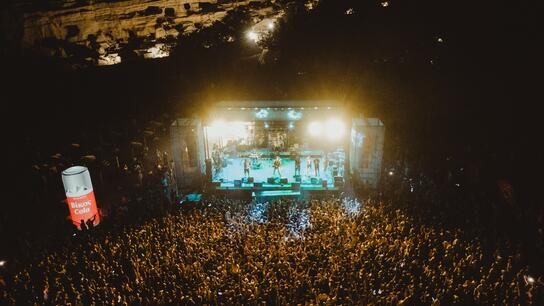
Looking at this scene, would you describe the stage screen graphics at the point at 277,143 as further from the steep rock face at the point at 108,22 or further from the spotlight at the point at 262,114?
the steep rock face at the point at 108,22

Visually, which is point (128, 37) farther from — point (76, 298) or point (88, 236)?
point (76, 298)

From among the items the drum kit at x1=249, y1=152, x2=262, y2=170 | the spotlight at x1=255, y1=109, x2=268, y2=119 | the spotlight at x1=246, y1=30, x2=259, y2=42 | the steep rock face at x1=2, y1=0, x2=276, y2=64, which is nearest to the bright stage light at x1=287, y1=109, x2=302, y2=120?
Result: the spotlight at x1=255, y1=109, x2=268, y2=119

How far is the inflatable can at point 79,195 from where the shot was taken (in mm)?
8828

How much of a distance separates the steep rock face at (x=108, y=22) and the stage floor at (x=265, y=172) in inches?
788

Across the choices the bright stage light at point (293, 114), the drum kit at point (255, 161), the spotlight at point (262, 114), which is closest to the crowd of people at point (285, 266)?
the bright stage light at point (293, 114)

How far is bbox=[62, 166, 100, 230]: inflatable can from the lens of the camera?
8.83 metres

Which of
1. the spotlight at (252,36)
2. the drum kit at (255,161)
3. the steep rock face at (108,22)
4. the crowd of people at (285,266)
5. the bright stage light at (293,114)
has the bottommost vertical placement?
the crowd of people at (285,266)

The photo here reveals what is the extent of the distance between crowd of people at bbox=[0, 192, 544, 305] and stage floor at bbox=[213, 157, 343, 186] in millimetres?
4894

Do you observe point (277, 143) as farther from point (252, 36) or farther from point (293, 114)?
point (252, 36)

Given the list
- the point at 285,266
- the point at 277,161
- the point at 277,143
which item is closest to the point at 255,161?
the point at 277,161

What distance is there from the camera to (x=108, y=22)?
102 feet

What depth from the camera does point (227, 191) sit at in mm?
12523

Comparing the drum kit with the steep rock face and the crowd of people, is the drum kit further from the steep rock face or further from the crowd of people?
the steep rock face

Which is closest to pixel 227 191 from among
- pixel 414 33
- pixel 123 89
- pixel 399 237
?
pixel 399 237
